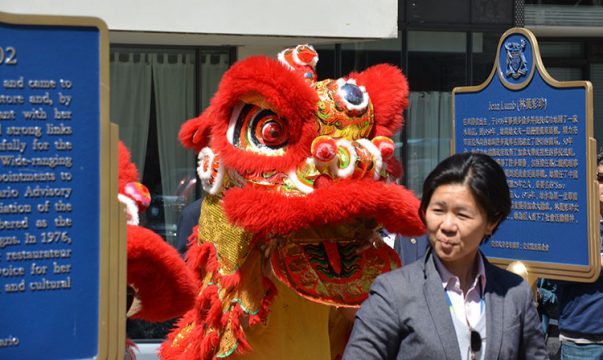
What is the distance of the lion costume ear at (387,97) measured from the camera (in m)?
5.71

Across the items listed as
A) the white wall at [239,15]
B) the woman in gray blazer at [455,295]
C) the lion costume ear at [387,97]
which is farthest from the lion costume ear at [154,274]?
the white wall at [239,15]

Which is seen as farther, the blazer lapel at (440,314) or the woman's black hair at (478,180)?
the woman's black hair at (478,180)

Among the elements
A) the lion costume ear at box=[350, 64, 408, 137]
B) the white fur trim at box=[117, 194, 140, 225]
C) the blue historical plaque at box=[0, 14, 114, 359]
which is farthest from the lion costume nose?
the blue historical plaque at box=[0, 14, 114, 359]

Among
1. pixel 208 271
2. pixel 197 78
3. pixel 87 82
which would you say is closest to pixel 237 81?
pixel 208 271

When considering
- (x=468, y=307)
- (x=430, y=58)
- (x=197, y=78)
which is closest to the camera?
(x=468, y=307)

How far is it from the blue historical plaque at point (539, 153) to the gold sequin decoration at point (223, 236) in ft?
4.45

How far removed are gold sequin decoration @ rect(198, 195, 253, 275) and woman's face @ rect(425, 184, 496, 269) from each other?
1948 mm

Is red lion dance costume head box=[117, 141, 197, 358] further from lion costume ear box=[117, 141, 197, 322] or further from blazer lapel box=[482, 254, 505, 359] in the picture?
blazer lapel box=[482, 254, 505, 359]

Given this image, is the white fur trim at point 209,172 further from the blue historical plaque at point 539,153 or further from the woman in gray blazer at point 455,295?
the woman in gray blazer at point 455,295

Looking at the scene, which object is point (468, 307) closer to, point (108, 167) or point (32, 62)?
point (108, 167)

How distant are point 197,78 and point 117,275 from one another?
290 inches

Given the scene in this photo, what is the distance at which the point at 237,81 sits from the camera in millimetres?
5422

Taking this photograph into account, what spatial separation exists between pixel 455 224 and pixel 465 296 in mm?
244

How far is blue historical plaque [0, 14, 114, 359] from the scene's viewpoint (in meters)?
3.69
